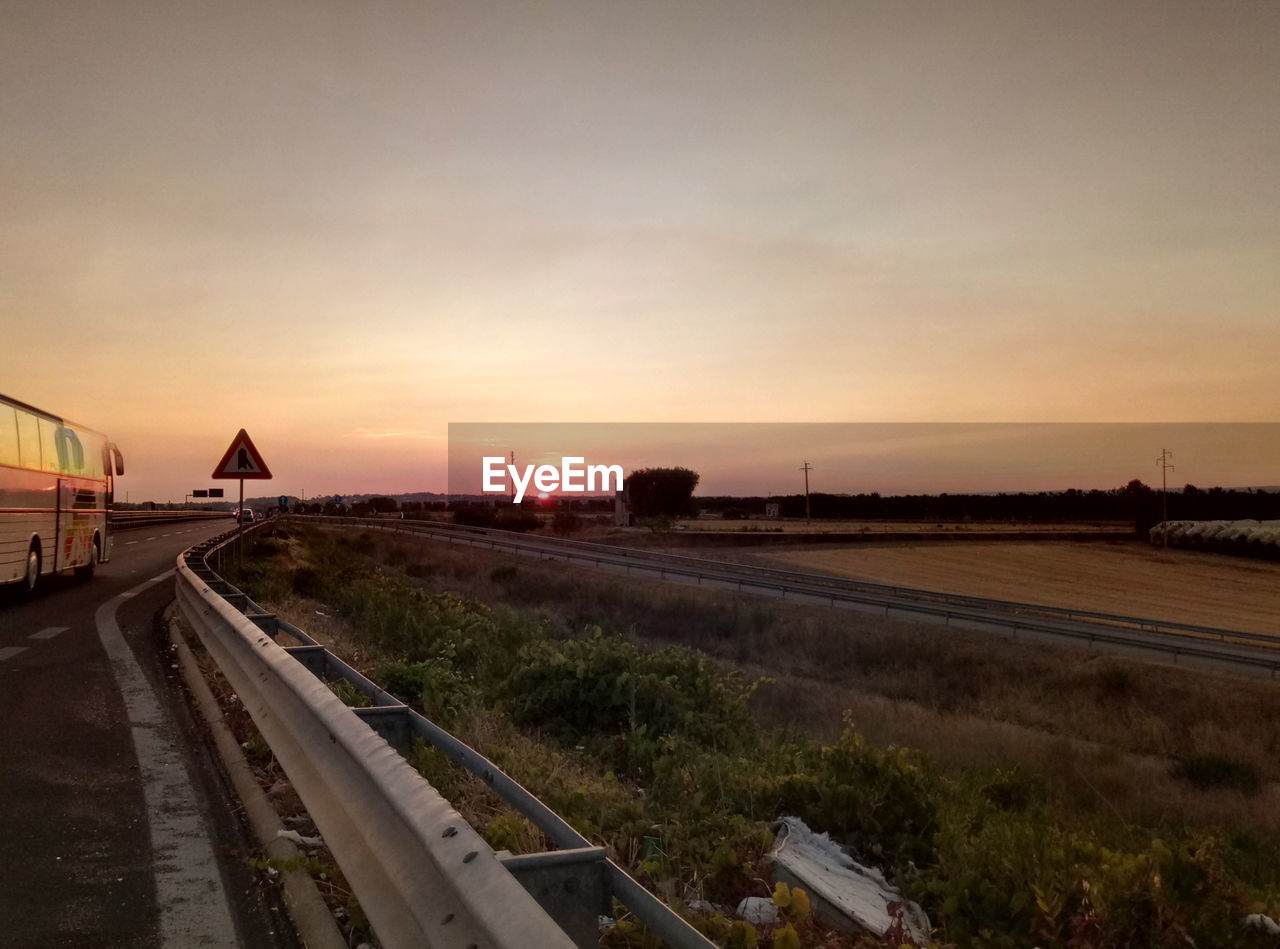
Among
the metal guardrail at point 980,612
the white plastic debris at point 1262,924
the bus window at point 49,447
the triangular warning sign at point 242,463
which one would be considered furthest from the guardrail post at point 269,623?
the metal guardrail at point 980,612

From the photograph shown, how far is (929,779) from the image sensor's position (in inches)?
279

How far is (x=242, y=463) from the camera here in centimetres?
1866

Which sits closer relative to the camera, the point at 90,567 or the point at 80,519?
the point at 80,519

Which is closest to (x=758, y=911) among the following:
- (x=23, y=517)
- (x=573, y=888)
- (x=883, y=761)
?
(x=573, y=888)

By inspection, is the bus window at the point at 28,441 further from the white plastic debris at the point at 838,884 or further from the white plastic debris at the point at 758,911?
the white plastic debris at the point at 758,911

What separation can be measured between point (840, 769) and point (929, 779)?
68 cm

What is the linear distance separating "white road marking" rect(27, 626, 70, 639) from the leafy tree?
10657cm

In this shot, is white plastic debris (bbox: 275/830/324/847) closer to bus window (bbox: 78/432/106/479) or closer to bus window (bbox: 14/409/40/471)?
bus window (bbox: 14/409/40/471)

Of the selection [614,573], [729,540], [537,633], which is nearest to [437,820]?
[537,633]

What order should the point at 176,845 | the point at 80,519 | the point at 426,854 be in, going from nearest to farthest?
the point at 426,854, the point at 176,845, the point at 80,519

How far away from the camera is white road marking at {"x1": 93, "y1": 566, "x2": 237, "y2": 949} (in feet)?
13.7

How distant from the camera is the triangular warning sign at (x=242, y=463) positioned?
18.4 meters

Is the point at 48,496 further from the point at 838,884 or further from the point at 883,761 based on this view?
the point at 838,884

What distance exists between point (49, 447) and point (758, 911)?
19999 mm
